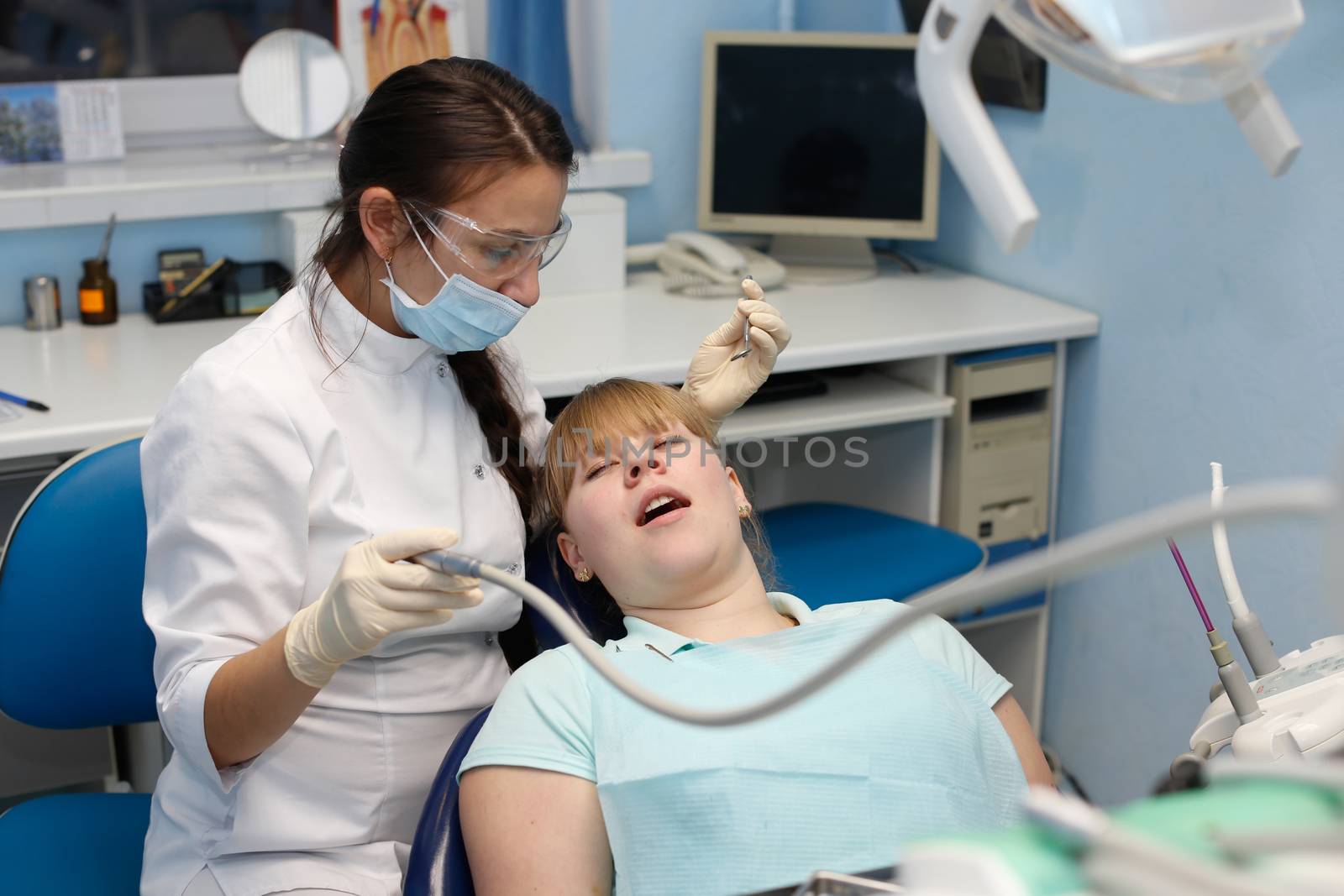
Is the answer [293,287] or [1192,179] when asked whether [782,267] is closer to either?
[1192,179]

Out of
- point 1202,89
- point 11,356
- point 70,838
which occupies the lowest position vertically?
point 70,838

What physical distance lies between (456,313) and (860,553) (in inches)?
41.1

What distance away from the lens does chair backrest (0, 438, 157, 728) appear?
1.47m

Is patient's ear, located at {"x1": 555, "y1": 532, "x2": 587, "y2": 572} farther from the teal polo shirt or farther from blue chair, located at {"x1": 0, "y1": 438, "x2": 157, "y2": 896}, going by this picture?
blue chair, located at {"x1": 0, "y1": 438, "x2": 157, "y2": 896}

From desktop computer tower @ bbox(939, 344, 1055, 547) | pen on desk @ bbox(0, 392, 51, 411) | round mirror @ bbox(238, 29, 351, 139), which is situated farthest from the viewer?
round mirror @ bbox(238, 29, 351, 139)

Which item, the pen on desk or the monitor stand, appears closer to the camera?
the pen on desk

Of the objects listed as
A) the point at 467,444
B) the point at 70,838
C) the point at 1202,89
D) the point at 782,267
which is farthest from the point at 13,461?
the point at 1202,89

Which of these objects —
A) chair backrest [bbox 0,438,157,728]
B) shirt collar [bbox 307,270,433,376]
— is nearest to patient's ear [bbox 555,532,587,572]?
shirt collar [bbox 307,270,433,376]

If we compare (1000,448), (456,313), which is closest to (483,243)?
(456,313)

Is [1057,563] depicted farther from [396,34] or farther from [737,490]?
[396,34]

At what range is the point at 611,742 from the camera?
130 centimetres

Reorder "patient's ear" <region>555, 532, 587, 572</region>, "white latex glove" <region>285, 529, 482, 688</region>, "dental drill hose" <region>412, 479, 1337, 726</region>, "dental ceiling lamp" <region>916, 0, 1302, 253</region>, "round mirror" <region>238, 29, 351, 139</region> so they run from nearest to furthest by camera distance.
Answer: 1. "dental drill hose" <region>412, 479, 1337, 726</region>
2. "dental ceiling lamp" <region>916, 0, 1302, 253</region>
3. "white latex glove" <region>285, 529, 482, 688</region>
4. "patient's ear" <region>555, 532, 587, 572</region>
5. "round mirror" <region>238, 29, 351, 139</region>

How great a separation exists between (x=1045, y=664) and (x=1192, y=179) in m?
0.96

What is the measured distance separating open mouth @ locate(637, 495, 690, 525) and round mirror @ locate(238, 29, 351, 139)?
1.43 meters
